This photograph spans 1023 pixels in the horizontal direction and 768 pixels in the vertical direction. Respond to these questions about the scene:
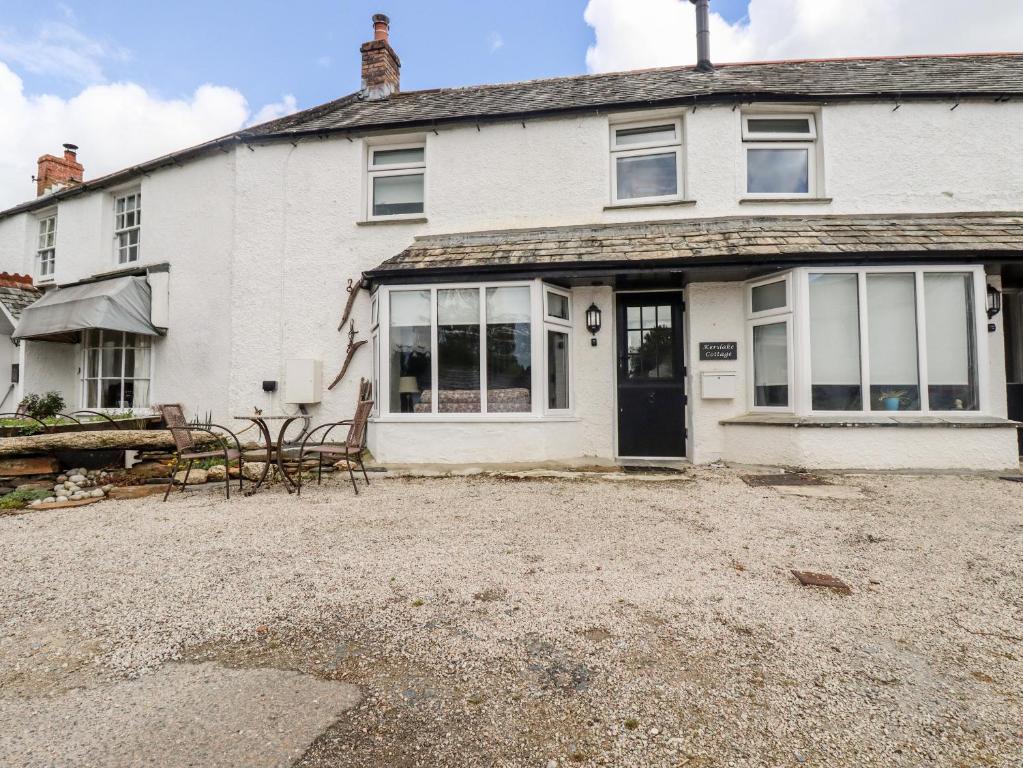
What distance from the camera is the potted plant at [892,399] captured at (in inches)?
256

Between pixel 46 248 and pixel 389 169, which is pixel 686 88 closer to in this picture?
pixel 389 169

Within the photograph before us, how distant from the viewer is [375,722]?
179cm

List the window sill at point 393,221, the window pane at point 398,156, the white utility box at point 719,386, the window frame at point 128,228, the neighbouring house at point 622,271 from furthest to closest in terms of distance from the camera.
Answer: the window frame at point 128,228 < the window pane at point 398,156 < the window sill at point 393,221 < the white utility box at point 719,386 < the neighbouring house at point 622,271

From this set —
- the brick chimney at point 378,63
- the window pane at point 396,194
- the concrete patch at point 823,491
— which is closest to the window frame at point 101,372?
the window pane at point 396,194

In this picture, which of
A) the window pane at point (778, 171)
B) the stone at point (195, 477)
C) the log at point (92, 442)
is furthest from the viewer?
the window pane at point (778, 171)

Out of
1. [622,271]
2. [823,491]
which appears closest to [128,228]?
[622,271]

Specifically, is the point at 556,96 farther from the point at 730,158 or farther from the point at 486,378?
the point at 486,378

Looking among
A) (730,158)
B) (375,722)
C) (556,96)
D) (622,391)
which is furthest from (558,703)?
(556,96)

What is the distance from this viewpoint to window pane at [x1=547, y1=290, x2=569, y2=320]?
7.28 metres

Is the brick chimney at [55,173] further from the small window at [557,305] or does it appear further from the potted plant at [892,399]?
the potted plant at [892,399]

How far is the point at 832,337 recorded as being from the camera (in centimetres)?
667

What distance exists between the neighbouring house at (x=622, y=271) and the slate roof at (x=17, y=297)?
1201 mm

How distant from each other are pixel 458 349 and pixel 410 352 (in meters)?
0.77

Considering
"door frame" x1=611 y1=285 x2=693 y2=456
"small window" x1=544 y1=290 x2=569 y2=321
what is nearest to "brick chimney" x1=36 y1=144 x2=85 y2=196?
"small window" x1=544 y1=290 x2=569 y2=321
